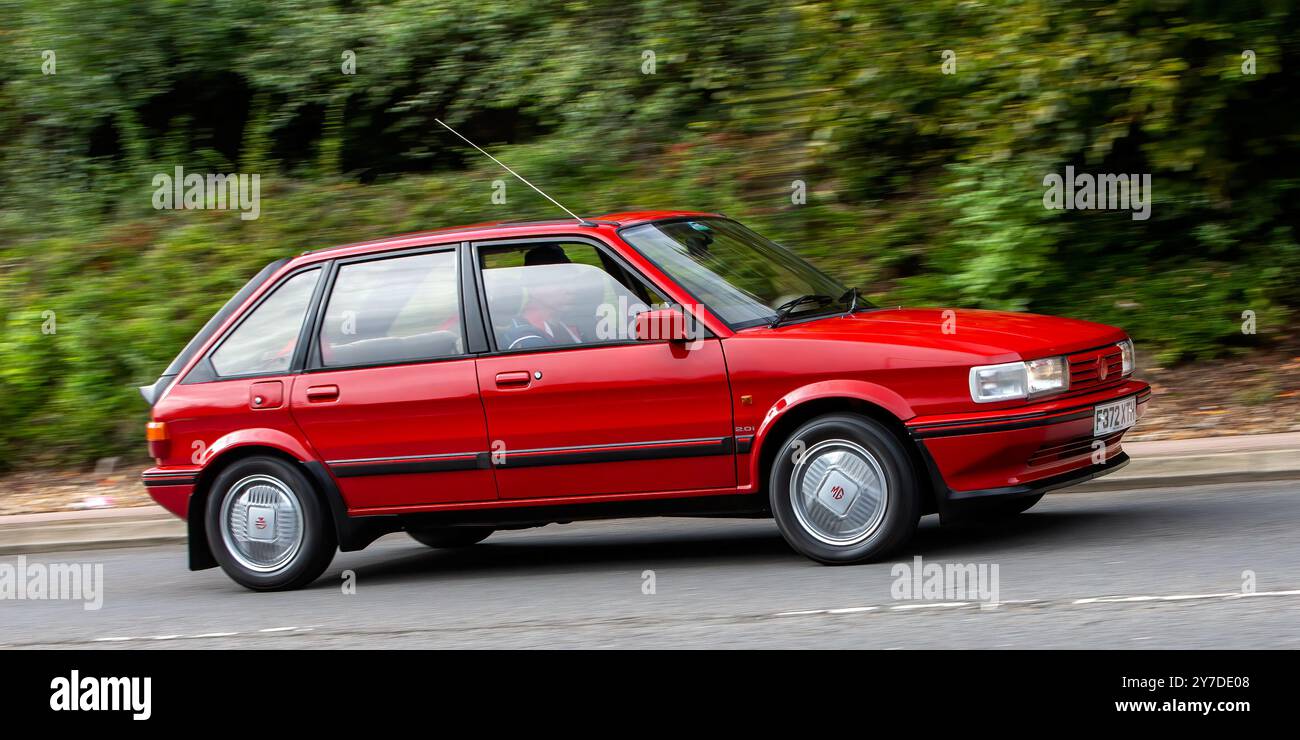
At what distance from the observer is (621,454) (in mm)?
6988

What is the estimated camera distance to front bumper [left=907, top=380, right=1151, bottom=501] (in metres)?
6.45

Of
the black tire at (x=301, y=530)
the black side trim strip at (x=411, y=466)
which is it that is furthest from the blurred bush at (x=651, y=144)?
the black side trim strip at (x=411, y=466)

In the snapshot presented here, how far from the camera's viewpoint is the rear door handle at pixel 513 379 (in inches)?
280

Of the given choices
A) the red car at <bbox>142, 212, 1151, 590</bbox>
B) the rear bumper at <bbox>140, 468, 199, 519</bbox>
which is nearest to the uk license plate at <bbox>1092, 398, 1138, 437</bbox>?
the red car at <bbox>142, 212, 1151, 590</bbox>

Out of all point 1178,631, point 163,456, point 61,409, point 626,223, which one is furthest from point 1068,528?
point 61,409

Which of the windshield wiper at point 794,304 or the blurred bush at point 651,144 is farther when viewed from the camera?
the blurred bush at point 651,144

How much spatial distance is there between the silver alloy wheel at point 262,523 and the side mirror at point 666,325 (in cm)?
221

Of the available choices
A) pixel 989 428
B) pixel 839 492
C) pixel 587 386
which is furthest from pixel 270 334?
pixel 989 428

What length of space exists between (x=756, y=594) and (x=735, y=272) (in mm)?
1639

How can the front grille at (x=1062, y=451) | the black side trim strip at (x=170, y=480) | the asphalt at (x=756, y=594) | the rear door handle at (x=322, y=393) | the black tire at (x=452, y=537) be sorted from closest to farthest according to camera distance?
the asphalt at (x=756, y=594) < the front grille at (x=1062, y=451) < the rear door handle at (x=322, y=393) < the black side trim strip at (x=170, y=480) < the black tire at (x=452, y=537)

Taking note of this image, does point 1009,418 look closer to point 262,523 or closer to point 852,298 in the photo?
point 852,298

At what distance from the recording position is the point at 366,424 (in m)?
7.46

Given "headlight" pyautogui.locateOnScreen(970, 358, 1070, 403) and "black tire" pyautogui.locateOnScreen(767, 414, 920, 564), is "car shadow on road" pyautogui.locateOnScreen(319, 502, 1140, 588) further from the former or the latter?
"headlight" pyautogui.locateOnScreen(970, 358, 1070, 403)

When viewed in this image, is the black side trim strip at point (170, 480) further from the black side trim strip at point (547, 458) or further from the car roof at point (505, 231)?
the car roof at point (505, 231)
